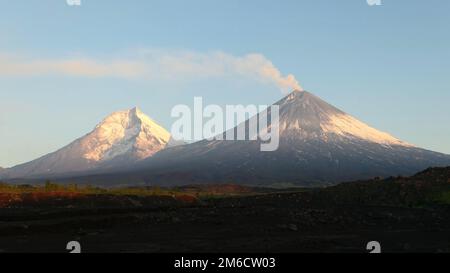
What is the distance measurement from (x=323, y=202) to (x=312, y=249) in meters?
37.9

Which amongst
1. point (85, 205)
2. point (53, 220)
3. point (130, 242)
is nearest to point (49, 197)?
point (85, 205)

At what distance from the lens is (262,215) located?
44625mm

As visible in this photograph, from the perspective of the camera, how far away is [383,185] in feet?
222

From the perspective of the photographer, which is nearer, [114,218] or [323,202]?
[114,218]

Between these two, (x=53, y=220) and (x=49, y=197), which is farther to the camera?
(x=49, y=197)

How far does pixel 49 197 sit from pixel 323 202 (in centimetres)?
2884
